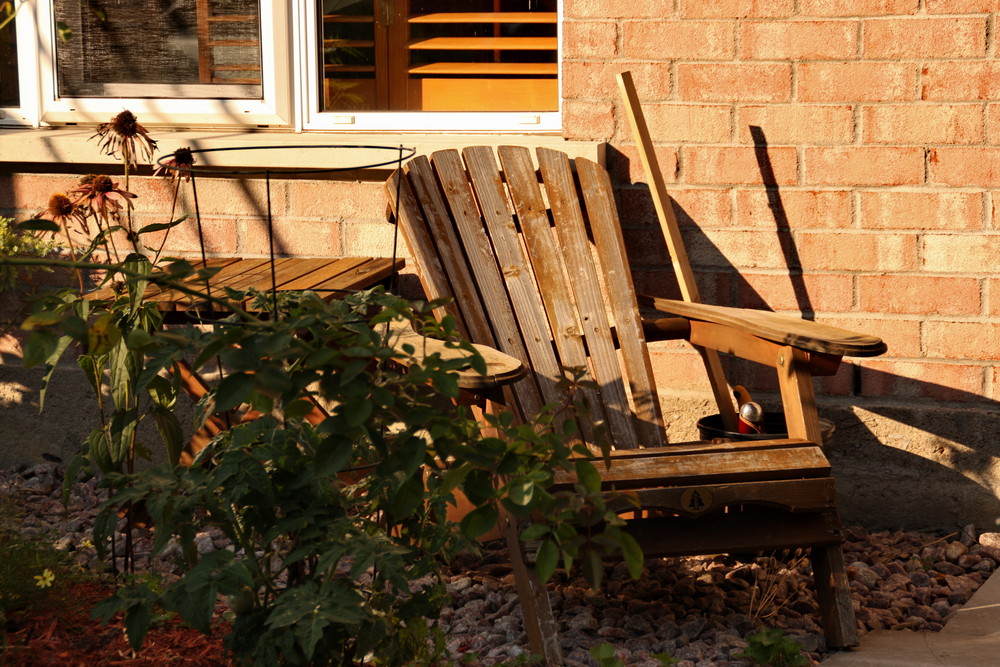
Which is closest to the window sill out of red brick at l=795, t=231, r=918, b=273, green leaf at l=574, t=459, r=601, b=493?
red brick at l=795, t=231, r=918, b=273

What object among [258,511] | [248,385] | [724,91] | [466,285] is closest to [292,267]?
[466,285]

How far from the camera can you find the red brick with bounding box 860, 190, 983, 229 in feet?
9.55

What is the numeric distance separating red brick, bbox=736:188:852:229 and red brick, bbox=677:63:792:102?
0.26m

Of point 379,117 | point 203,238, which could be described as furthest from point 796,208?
point 203,238

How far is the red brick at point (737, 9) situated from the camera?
292 cm

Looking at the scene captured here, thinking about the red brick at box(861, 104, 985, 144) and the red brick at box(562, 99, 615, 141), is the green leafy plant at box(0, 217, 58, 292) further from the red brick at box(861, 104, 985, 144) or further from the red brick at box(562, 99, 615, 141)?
the red brick at box(861, 104, 985, 144)

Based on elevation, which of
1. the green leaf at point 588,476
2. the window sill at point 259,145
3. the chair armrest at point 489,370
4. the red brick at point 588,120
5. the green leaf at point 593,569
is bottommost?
the green leaf at point 593,569

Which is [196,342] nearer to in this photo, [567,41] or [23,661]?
[23,661]

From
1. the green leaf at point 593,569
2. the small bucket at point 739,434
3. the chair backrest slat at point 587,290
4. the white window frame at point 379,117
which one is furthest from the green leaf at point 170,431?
the white window frame at point 379,117

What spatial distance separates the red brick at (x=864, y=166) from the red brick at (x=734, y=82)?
0.19 meters

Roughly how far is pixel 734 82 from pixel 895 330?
0.80 metres

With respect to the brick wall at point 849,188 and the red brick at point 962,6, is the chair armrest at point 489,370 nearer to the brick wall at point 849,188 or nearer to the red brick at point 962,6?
the brick wall at point 849,188

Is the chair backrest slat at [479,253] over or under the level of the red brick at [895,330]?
over

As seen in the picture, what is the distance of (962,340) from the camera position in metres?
2.97
